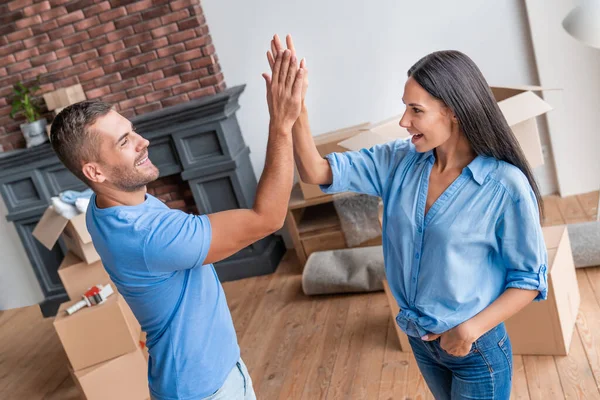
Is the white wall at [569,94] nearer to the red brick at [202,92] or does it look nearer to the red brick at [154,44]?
the red brick at [202,92]

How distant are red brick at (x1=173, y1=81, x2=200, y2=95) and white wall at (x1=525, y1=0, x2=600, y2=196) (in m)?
2.04

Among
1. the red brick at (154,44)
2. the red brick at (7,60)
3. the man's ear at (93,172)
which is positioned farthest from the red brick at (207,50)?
the man's ear at (93,172)

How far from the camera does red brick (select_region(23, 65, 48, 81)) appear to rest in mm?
4059

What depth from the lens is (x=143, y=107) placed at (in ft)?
13.2

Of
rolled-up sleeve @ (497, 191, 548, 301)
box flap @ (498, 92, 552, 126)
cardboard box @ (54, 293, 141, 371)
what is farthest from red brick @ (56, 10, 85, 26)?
rolled-up sleeve @ (497, 191, 548, 301)

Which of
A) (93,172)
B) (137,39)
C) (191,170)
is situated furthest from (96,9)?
(93,172)

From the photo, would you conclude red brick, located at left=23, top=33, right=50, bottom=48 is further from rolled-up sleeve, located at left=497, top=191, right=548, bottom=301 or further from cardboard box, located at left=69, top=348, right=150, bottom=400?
rolled-up sleeve, located at left=497, top=191, right=548, bottom=301

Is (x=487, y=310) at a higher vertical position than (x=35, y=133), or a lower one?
lower

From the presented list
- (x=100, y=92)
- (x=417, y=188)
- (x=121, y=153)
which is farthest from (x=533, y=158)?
(x=100, y=92)

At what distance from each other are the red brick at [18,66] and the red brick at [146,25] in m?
0.81

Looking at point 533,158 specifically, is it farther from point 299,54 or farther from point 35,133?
point 35,133

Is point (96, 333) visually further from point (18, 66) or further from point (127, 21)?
point (18, 66)

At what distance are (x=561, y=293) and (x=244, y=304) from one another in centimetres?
189

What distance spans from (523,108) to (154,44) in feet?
7.86
